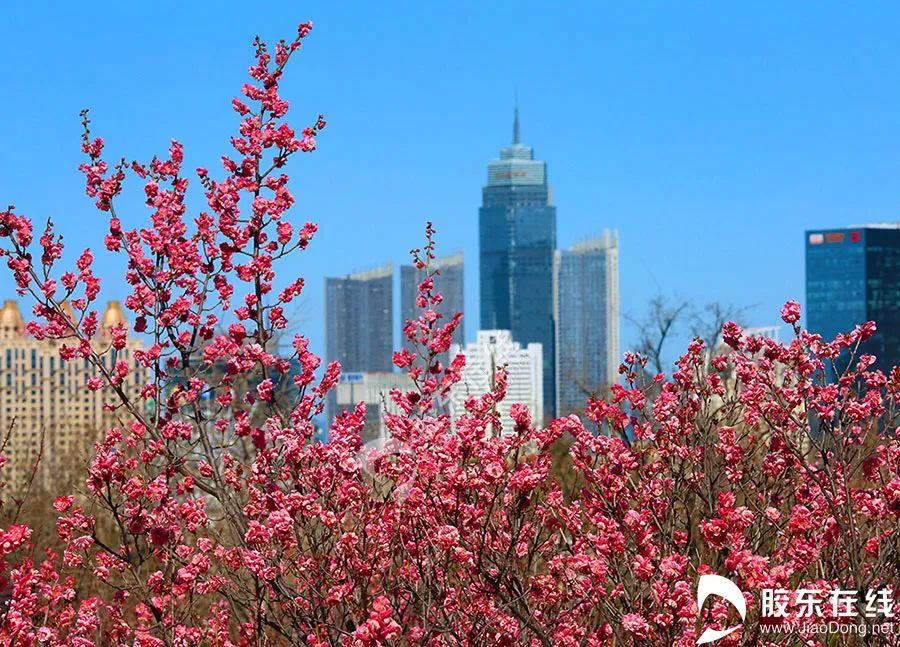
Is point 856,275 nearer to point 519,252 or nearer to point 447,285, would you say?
point 447,285

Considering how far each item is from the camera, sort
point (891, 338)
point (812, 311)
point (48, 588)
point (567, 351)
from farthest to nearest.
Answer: point (567, 351)
point (812, 311)
point (891, 338)
point (48, 588)

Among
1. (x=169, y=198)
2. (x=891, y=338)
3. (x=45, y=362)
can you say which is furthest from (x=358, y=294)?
(x=169, y=198)

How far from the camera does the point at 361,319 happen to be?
5418 inches

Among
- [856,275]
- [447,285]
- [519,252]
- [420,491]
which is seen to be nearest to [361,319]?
[447,285]

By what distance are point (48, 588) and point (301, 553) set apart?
76 centimetres

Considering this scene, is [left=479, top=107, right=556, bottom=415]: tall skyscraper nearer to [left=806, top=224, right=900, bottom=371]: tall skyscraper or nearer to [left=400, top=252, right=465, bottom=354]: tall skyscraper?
[left=400, top=252, right=465, bottom=354]: tall skyscraper

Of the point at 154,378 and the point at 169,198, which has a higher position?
the point at 169,198

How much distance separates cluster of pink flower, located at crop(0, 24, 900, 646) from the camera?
3.45m

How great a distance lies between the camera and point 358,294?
138750 millimetres

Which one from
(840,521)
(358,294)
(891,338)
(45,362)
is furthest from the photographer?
(358,294)

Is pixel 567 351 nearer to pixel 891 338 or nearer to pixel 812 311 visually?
pixel 812 311

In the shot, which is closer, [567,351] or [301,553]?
[301,553]

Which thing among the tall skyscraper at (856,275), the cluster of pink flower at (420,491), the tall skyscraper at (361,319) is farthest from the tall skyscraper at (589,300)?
the cluster of pink flower at (420,491)

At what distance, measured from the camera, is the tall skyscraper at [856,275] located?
110438 millimetres
